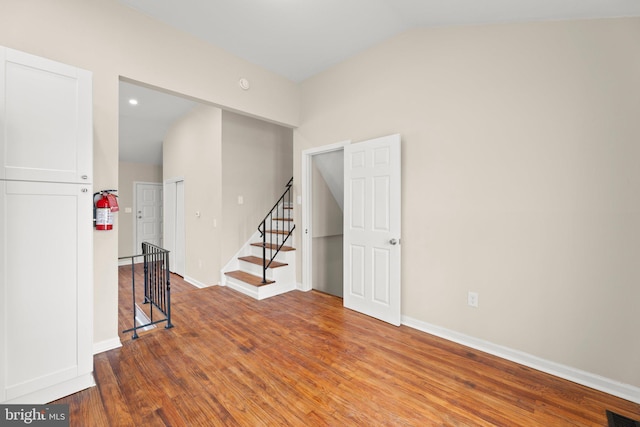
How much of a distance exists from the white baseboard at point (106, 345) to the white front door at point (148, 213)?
5038mm

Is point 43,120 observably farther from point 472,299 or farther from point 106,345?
point 472,299

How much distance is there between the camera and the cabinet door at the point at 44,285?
1.68 metres

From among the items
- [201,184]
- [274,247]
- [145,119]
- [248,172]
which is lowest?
[274,247]

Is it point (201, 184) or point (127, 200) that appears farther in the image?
point (127, 200)

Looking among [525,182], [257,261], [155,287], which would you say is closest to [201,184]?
[257,261]

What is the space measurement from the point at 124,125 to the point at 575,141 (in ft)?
22.6

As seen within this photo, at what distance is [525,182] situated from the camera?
2301 mm

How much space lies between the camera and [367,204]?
330 centimetres

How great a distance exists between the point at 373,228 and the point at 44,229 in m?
2.86

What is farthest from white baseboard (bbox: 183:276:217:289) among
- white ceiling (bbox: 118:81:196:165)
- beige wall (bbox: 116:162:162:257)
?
white ceiling (bbox: 118:81:196:165)

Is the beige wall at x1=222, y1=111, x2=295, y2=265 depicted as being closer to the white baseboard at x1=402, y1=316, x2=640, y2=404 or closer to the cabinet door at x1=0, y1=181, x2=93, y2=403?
the cabinet door at x1=0, y1=181, x2=93, y2=403

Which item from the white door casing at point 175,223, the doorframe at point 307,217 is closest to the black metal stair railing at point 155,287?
the white door casing at point 175,223

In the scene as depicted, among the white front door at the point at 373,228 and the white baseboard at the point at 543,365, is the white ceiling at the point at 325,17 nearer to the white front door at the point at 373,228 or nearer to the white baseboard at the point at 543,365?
the white front door at the point at 373,228

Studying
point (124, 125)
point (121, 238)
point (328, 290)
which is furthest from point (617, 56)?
point (121, 238)
